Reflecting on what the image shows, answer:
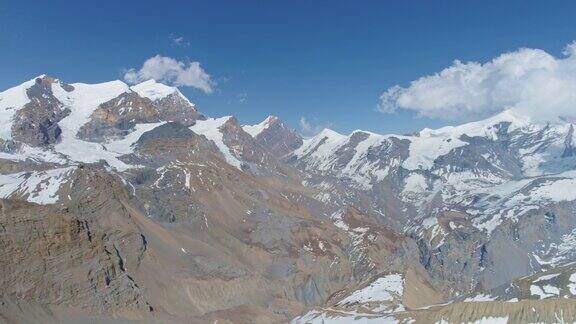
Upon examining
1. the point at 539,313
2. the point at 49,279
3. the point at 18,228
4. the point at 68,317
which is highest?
the point at 18,228

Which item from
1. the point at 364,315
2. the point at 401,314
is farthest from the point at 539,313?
the point at 364,315

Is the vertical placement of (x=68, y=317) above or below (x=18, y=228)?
below

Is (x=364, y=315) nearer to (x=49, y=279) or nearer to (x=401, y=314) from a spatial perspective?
(x=401, y=314)

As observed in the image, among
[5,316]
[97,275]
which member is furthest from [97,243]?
[5,316]

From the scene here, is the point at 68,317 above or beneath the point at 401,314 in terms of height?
above

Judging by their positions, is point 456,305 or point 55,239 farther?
point 55,239

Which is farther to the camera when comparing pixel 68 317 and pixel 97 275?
pixel 97 275

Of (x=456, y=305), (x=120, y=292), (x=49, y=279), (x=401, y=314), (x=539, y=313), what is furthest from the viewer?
(x=120, y=292)

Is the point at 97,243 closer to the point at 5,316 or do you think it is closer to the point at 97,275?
the point at 97,275

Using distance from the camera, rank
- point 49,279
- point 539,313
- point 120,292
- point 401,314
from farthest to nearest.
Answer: point 120,292, point 49,279, point 401,314, point 539,313
